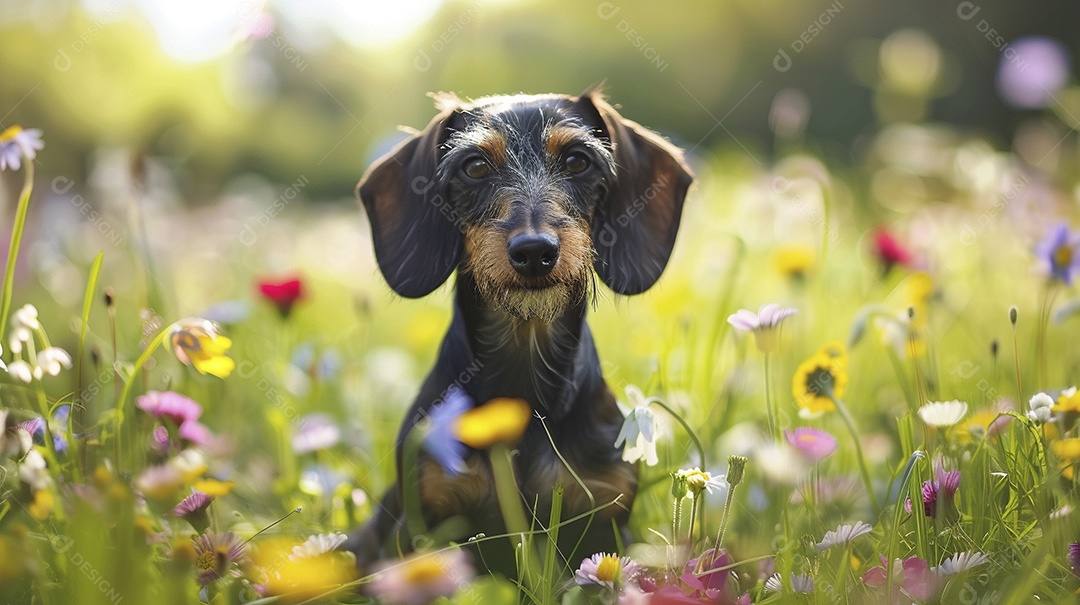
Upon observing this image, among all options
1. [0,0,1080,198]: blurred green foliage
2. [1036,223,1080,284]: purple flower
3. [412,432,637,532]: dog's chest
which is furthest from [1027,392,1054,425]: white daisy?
[0,0,1080,198]: blurred green foliage

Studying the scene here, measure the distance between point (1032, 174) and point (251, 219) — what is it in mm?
5787

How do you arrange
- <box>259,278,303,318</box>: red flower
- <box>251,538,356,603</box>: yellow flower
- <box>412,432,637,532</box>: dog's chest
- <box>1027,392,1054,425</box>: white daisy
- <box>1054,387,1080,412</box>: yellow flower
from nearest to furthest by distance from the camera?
1. <box>251,538,356,603</box>: yellow flower
2. <box>1027,392,1054,425</box>: white daisy
3. <box>1054,387,1080,412</box>: yellow flower
4. <box>412,432,637,532</box>: dog's chest
5. <box>259,278,303,318</box>: red flower

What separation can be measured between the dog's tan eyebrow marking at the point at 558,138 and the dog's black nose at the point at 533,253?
36cm

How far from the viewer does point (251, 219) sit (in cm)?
606

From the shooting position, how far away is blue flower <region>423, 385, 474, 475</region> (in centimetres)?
195

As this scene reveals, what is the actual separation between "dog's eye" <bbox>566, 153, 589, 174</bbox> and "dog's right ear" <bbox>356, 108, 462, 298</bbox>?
38 centimetres

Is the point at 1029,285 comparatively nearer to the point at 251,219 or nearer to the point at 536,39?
the point at 251,219

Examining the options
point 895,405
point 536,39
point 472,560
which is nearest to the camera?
point 472,560

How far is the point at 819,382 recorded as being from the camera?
2.18 meters

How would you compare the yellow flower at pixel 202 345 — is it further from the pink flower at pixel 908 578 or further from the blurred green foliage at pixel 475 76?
the blurred green foliage at pixel 475 76

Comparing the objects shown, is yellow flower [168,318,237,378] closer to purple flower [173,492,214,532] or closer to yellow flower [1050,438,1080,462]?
purple flower [173,492,214,532]

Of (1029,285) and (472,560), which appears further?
(1029,285)

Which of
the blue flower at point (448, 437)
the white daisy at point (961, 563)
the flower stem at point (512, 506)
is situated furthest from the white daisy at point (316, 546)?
the white daisy at point (961, 563)

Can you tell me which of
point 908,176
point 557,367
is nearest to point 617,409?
point 557,367
